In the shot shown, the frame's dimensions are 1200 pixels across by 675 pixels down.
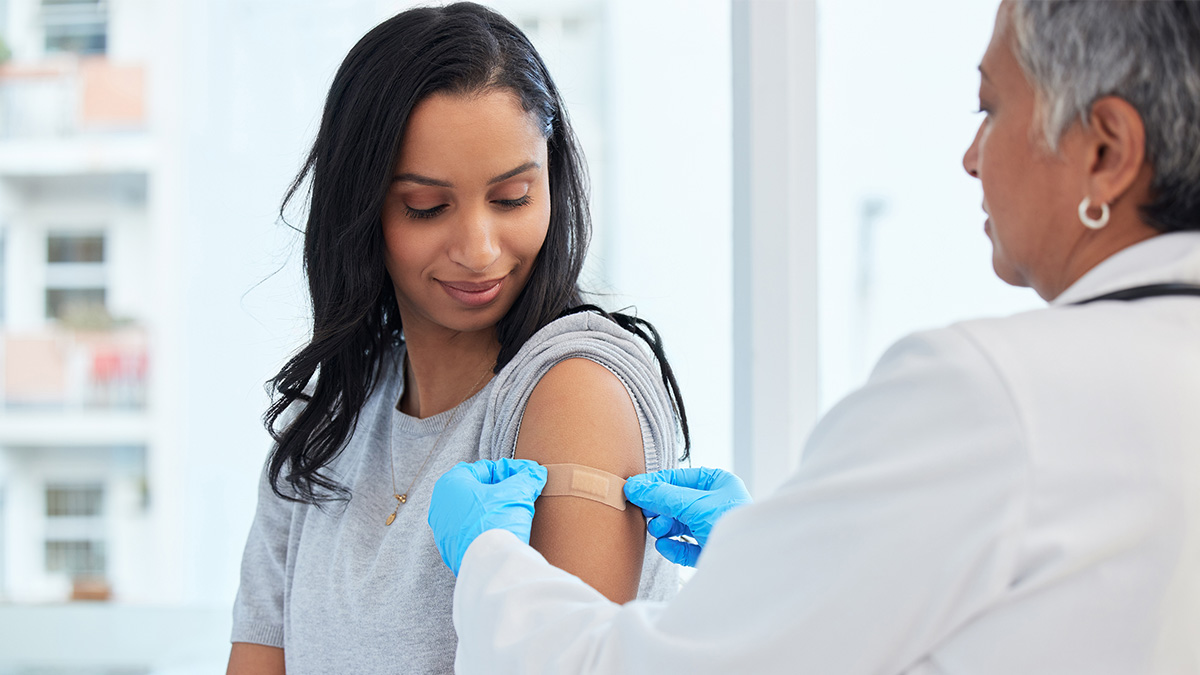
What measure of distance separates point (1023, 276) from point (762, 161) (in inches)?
37.0

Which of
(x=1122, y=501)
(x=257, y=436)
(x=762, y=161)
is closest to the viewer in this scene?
(x=1122, y=501)

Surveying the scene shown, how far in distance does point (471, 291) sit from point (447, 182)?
0.50ft

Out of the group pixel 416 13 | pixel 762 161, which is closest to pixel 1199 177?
pixel 416 13

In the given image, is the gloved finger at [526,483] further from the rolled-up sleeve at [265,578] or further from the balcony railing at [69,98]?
the balcony railing at [69,98]

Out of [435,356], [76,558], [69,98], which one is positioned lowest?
[76,558]

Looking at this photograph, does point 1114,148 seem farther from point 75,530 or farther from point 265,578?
point 75,530

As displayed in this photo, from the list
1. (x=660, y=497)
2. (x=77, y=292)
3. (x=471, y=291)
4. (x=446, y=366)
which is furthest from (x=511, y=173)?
(x=77, y=292)

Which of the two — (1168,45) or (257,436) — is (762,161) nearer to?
(1168,45)

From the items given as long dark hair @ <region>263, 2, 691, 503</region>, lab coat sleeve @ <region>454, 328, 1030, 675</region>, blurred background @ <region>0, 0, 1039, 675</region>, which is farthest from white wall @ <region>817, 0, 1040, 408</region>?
lab coat sleeve @ <region>454, 328, 1030, 675</region>

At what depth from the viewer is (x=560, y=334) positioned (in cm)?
112

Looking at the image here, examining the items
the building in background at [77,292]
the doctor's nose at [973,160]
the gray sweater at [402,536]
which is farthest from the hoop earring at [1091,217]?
the building in background at [77,292]

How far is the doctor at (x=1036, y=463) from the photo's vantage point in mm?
614

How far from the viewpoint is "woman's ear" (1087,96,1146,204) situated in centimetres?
66

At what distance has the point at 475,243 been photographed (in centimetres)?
109
